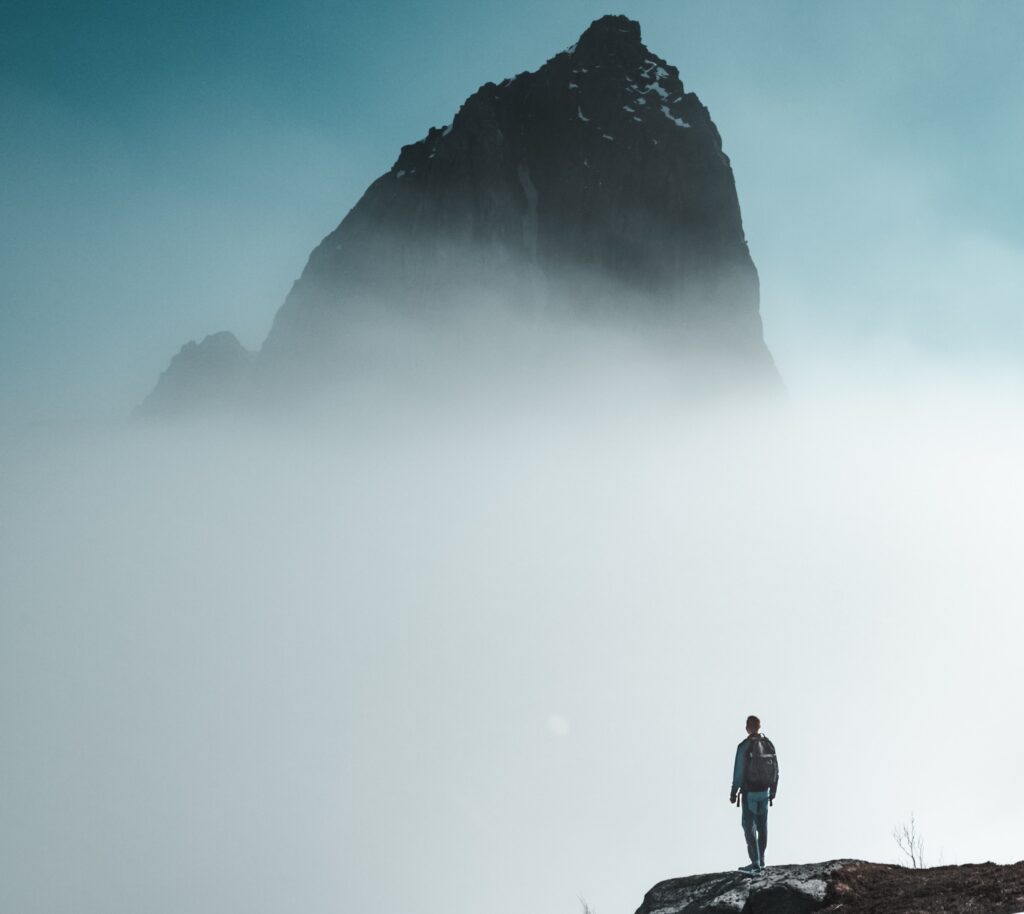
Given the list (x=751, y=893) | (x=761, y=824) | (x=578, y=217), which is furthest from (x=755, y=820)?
(x=578, y=217)

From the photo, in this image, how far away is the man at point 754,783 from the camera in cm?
1388

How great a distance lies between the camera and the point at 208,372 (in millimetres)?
180125

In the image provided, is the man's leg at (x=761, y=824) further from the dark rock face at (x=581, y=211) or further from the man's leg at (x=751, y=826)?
the dark rock face at (x=581, y=211)

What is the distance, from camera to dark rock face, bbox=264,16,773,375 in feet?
403

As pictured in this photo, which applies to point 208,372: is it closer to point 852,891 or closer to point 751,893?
point 751,893

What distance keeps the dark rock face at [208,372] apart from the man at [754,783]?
17751cm

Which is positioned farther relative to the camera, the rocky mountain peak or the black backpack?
the rocky mountain peak

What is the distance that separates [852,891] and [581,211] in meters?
121

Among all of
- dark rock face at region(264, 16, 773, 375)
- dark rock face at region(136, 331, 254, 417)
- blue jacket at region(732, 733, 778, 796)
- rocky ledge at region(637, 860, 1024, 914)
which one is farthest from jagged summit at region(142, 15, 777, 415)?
rocky ledge at region(637, 860, 1024, 914)

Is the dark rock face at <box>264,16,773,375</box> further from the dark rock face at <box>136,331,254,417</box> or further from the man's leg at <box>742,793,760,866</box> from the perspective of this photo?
the man's leg at <box>742,793,760,866</box>

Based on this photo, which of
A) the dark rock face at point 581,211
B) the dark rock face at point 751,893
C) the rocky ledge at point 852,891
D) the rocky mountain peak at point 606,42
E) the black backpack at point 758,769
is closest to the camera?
the rocky ledge at point 852,891

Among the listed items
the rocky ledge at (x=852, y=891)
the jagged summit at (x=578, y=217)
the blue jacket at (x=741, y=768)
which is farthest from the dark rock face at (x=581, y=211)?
the rocky ledge at (x=852, y=891)

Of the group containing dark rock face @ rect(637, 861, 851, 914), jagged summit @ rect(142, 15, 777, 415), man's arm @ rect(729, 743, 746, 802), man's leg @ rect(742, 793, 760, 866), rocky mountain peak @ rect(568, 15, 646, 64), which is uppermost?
rocky mountain peak @ rect(568, 15, 646, 64)

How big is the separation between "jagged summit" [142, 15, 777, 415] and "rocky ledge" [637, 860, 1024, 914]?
114771 millimetres
